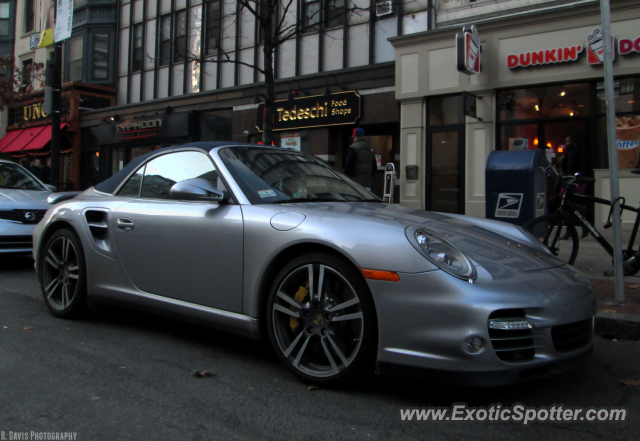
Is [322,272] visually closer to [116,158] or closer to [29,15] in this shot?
[116,158]

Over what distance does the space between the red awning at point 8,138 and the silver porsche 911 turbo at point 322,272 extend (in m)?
24.8

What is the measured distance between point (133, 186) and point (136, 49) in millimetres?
18724

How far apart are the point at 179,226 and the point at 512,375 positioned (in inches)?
86.8

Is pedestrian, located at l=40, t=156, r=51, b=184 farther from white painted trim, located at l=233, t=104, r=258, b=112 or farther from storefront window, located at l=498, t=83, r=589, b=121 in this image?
storefront window, located at l=498, t=83, r=589, b=121

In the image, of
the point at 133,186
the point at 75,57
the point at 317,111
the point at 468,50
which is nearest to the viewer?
the point at 133,186

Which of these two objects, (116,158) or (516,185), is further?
(116,158)

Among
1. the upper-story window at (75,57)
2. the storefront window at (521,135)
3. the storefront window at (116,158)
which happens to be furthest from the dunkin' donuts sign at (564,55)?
the upper-story window at (75,57)

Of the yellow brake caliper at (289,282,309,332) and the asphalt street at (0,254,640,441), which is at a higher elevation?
the yellow brake caliper at (289,282,309,332)

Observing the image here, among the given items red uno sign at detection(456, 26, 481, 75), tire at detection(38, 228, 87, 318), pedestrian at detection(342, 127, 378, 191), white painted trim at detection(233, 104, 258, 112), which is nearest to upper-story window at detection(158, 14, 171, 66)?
white painted trim at detection(233, 104, 258, 112)

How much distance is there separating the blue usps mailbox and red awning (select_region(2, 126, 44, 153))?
75.1ft

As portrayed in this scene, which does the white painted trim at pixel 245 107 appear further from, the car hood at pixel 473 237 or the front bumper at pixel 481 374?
the front bumper at pixel 481 374

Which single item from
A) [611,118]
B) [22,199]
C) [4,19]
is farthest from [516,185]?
[4,19]

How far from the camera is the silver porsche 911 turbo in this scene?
255 centimetres

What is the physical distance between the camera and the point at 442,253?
2.74 metres
